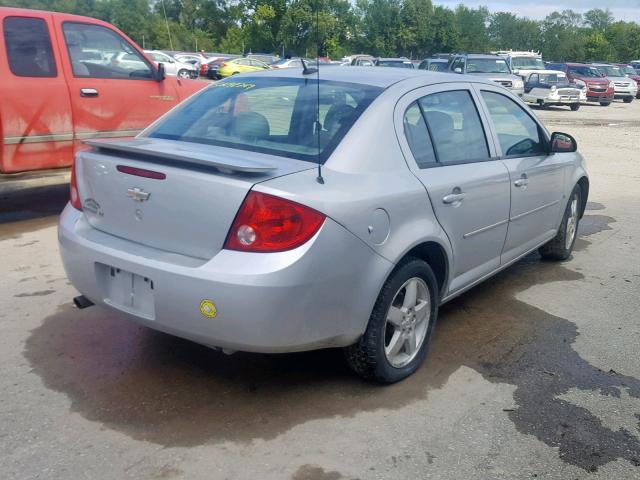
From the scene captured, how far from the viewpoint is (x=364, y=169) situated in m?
3.42

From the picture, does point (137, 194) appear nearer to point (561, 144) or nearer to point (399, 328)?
point (399, 328)

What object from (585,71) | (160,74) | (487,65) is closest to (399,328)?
(160,74)

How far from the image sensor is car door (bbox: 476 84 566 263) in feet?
15.4

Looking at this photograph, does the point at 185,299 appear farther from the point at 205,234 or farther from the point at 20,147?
the point at 20,147

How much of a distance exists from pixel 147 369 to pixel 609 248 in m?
4.85

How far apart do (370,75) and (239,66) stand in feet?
109

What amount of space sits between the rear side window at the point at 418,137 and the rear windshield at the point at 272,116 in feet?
0.76

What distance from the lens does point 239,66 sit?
36.2 m

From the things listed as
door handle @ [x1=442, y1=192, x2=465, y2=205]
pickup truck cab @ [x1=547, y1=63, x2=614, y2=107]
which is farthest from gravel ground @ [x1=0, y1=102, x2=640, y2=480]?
pickup truck cab @ [x1=547, y1=63, x2=614, y2=107]

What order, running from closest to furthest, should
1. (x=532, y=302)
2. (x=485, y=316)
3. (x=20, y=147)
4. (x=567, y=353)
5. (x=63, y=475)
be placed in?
(x=63, y=475) < (x=567, y=353) < (x=485, y=316) < (x=532, y=302) < (x=20, y=147)

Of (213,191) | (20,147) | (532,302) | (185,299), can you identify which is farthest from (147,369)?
(20,147)

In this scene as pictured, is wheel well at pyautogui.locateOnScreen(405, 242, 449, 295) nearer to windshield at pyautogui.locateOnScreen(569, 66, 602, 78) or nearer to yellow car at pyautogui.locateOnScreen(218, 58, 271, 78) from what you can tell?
windshield at pyautogui.locateOnScreen(569, 66, 602, 78)

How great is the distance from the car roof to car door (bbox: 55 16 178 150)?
335 centimetres

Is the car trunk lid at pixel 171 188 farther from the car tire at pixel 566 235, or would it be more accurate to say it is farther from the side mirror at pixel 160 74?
the side mirror at pixel 160 74
